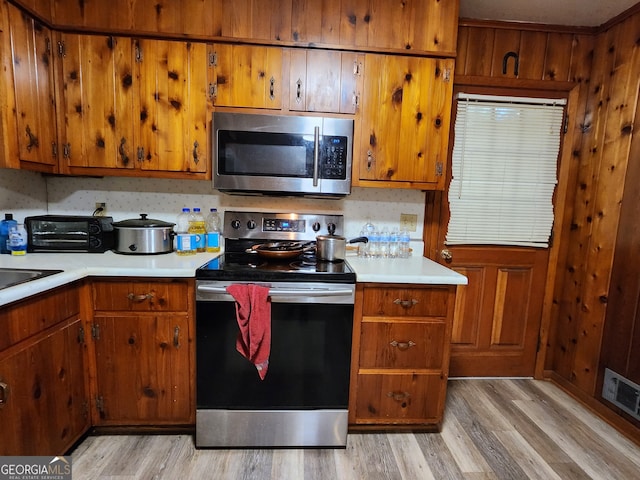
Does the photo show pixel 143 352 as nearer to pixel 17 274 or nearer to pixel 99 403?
pixel 99 403

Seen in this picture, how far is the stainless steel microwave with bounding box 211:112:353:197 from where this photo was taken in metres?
1.72

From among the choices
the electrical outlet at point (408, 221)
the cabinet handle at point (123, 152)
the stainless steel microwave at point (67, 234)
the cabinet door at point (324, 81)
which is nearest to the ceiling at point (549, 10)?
the cabinet door at point (324, 81)

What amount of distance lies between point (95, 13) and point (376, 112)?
1.54m

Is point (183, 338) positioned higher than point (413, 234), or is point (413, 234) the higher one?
point (413, 234)

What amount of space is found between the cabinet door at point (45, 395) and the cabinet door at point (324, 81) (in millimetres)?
1582

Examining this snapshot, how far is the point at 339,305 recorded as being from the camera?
5.08 ft

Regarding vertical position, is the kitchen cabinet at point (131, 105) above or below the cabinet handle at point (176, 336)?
above

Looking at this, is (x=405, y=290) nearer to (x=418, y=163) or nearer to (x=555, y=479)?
(x=418, y=163)

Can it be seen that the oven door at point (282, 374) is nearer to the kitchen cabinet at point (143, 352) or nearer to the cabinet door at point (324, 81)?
the kitchen cabinet at point (143, 352)

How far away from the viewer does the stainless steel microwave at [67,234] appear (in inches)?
69.1

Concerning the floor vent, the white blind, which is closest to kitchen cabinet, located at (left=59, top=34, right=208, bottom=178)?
the white blind

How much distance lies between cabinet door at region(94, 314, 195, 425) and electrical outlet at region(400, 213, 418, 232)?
4.85 ft

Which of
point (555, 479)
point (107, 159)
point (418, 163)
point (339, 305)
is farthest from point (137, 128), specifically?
point (555, 479)

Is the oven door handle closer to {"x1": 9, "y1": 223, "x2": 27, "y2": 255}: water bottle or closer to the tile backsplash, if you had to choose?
the tile backsplash
